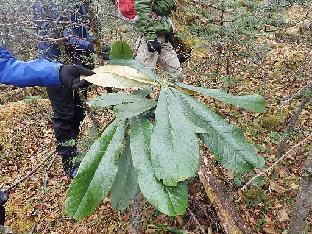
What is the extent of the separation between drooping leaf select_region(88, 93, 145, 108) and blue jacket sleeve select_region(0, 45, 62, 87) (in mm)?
1275

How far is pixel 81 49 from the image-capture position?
11.0 ft

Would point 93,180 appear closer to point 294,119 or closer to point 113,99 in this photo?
point 113,99

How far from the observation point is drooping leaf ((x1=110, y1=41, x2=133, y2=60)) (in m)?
1.84

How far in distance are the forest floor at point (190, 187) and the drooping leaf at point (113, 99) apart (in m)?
1.24

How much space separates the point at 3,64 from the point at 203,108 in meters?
2.07

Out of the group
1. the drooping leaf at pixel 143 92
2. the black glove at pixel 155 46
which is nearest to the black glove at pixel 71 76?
the drooping leaf at pixel 143 92

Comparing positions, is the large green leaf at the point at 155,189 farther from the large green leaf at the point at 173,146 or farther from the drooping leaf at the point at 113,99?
the drooping leaf at the point at 113,99

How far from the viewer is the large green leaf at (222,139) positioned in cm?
133

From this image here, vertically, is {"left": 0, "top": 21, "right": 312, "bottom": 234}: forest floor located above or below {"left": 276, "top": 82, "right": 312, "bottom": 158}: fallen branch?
below

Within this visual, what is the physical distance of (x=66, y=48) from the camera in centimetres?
344

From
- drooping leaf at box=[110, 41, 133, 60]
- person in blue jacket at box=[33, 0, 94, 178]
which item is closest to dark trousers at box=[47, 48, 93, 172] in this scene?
person in blue jacket at box=[33, 0, 94, 178]

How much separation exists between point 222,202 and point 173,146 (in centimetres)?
193

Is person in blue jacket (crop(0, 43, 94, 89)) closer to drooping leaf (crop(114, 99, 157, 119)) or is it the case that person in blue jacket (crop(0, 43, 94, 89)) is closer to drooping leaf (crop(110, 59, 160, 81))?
drooping leaf (crop(110, 59, 160, 81))

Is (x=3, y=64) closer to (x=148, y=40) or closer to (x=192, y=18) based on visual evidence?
(x=148, y=40)
